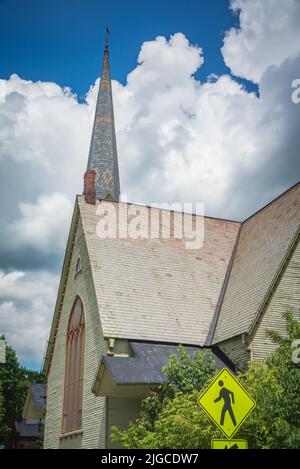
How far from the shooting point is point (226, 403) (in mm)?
8602

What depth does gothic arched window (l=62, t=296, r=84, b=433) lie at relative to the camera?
69.1 ft

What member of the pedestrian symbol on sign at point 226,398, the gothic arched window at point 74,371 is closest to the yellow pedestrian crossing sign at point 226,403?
the pedestrian symbol on sign at point 226,398

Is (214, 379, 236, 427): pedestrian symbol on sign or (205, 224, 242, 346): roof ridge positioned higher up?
(205, 224, 242, 346): roof ridge

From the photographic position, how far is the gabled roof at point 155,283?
19.3 meters

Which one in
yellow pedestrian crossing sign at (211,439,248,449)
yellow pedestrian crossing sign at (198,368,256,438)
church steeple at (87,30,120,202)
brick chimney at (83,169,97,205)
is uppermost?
church steeple at (87,30,120,202)

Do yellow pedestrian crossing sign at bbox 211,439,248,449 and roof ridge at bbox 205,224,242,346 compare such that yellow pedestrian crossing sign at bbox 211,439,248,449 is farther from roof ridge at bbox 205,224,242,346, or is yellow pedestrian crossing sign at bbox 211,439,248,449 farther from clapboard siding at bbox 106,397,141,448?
roof ridge at bbox 205,224,242,346

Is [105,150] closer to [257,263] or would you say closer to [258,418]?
[257,263]

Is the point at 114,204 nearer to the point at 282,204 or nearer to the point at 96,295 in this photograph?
the point at 96,295

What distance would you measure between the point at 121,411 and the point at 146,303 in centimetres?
408

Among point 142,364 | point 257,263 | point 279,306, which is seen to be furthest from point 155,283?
point 279,306

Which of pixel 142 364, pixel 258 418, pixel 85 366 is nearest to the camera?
pixel 258 418

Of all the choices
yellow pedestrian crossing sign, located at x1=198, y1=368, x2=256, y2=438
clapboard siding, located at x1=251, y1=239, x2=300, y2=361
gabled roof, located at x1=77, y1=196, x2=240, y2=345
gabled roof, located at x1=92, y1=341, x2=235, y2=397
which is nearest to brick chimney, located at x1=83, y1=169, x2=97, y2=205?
gabled roof, located at x1=77, y1=196, x2=240, y2=345

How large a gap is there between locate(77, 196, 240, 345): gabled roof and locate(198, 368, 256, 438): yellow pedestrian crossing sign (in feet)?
32.8

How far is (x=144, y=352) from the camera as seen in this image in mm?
17891
